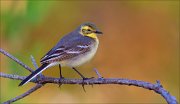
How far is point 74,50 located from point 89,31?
32 centimetres

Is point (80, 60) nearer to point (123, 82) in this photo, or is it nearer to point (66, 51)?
point (66, 51)

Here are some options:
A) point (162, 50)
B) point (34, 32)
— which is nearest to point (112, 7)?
point (162, 50)

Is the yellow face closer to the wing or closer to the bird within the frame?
the bird

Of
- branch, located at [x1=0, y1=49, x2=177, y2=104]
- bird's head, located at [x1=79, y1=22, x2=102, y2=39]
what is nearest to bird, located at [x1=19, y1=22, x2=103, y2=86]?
bird's head, located at [x1=79, y1=22, x2=102, y2=39]

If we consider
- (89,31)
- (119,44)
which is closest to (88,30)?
(89,31)

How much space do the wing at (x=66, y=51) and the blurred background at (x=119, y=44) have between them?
1.41 m

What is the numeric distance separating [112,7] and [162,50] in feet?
2.28

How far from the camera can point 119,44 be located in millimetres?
6008

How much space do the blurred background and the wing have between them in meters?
1.41

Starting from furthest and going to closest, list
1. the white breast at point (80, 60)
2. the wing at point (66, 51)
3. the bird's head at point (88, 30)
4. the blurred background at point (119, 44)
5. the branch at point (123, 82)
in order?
the blurred background at point (119, 44)
the bird's head at point (88, 30)
the white breast at point (80, 60)
the wing at point (66, 51)
the branch at point (123, 82)

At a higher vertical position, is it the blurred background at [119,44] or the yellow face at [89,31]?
the blurred background at [119,44]

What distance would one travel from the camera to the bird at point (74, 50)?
3303 millimetres

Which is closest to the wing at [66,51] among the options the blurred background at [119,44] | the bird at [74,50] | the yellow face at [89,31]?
the bird at [74,50]

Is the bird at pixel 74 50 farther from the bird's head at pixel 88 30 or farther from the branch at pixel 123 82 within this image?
the branch at pixel 123 82
